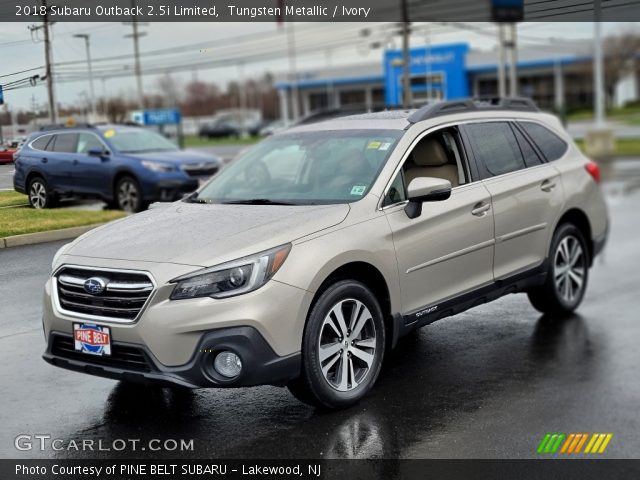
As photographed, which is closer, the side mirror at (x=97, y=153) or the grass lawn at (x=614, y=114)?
the side mirror at (x=97, y=153)

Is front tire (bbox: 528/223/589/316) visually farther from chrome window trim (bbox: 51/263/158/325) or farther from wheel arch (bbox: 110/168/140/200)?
chrome window trim (bbox: 51/263/158/325)

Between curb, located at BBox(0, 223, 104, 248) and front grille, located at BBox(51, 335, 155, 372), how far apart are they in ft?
1.78

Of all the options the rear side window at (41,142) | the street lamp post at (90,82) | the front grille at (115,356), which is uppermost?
the street lamp post at (90,82)

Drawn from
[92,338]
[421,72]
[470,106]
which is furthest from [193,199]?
[421,72]

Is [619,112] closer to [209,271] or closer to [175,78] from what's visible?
[175,78]

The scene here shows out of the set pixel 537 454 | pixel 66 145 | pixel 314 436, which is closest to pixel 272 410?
pixel 314 436

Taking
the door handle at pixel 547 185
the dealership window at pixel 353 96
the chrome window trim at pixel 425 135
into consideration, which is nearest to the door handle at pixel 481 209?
the chrome window trim at pixel 425 135

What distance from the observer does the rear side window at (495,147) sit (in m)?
6.46

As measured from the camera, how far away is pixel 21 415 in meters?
4.73

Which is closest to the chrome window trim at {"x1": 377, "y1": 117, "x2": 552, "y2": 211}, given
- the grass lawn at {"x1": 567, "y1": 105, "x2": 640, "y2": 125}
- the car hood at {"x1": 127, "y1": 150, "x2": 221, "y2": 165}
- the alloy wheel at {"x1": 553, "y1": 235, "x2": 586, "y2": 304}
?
the alloy wheel at {"x1": 553, "y1": 235, "x2": 586, "y2": 304}

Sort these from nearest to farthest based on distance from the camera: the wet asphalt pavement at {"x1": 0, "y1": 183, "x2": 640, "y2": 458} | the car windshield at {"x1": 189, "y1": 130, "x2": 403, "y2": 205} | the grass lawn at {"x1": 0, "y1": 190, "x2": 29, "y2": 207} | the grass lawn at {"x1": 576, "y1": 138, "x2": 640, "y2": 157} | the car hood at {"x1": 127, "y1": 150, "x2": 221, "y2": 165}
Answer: the grass lawn at {"x1": 0, "y1": 190, "x2": 29, "y2": 207}, the wet asphalt pavement at {"x1": 0, "y1": 183, "x2": 640, "y2": 458}, the car windshield at {"x1": 189, "y1": 130, "x2": 403, "y2": 205}, the car hood at {"x1": 127, "y1": 150, "x2": 221, "y2": 165}, the grass lawn at {"x1": 576, "y1": 138, "x2": 640, "y2": 157}

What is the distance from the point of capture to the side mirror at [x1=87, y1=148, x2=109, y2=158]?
16.1 feet

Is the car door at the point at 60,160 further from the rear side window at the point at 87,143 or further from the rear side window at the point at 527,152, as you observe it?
Result: the rear side window at the point at 527,152

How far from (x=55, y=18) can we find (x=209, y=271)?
4.66 ft
